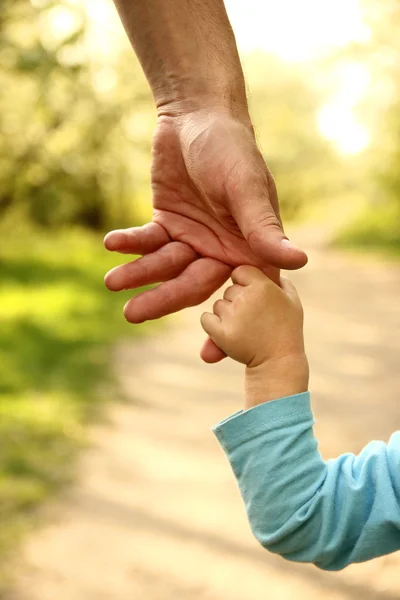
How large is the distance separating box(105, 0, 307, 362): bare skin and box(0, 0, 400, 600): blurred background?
288 millimetres

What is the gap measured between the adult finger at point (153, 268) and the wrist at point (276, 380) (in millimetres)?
268

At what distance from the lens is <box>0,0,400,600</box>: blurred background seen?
219 cm

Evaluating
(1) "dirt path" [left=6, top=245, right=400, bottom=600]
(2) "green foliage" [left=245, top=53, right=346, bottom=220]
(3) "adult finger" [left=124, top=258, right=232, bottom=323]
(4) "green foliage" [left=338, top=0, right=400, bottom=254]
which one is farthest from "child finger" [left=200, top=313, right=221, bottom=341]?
(2) "green foliage" [left=245, top=53, right=346, bottom=220]

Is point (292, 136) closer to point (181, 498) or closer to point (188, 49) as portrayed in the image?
point (181, 498)

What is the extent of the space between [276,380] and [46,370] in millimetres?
3210

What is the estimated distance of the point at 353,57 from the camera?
1341 cm

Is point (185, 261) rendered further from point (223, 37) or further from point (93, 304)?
point (93, 304)

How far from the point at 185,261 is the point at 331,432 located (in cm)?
219

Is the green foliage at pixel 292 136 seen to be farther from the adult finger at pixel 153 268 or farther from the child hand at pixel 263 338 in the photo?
the child hand at pixel 263 338

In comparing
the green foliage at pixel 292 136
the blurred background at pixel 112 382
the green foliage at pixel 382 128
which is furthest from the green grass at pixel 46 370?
the green foliage at pixel 292 136

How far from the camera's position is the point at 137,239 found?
1.29 meters

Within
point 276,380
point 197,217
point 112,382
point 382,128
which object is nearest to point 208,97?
point 197,217

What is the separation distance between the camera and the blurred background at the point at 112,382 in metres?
2.19

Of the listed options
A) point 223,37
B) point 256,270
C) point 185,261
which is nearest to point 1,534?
point 185,261
